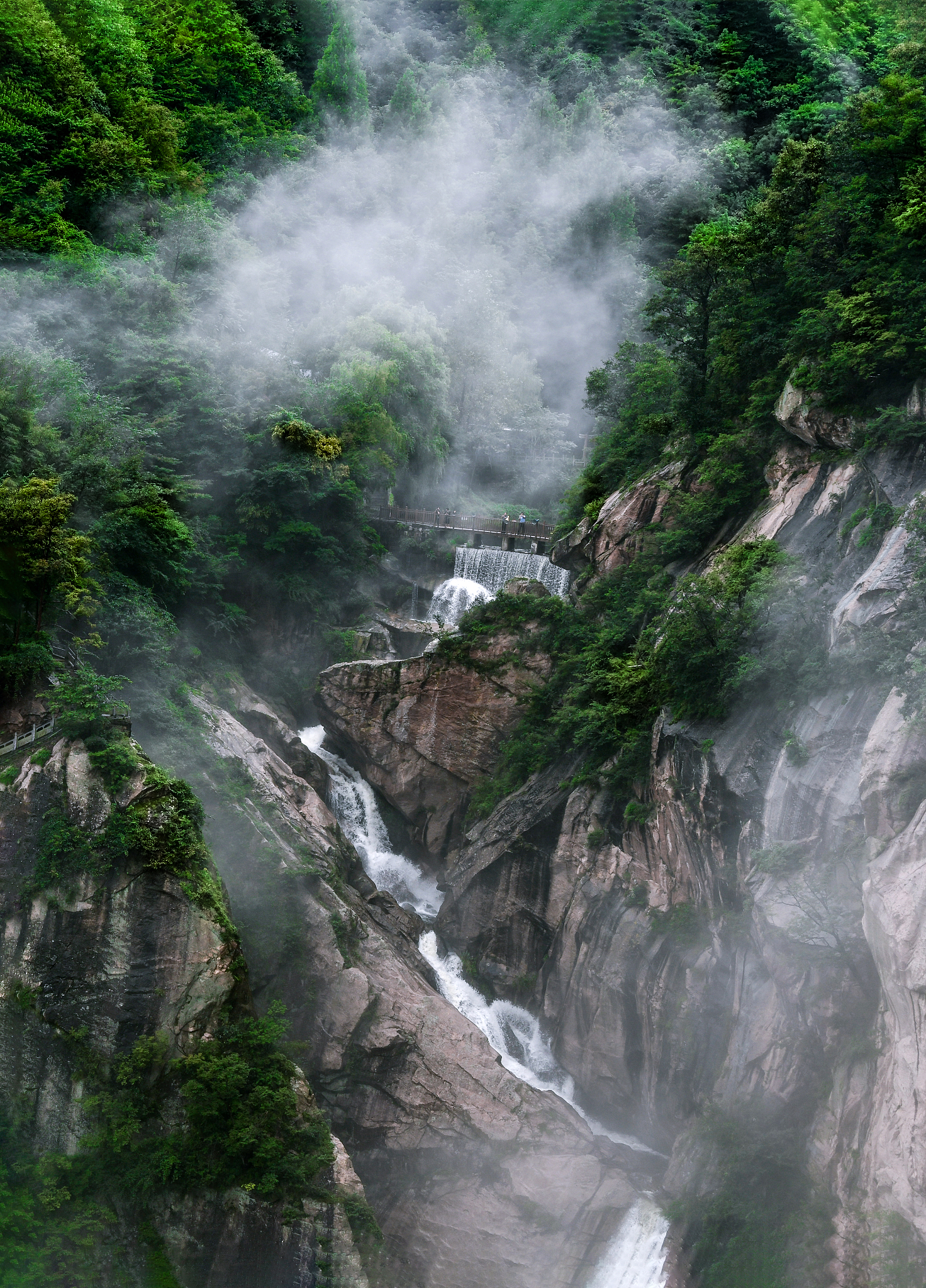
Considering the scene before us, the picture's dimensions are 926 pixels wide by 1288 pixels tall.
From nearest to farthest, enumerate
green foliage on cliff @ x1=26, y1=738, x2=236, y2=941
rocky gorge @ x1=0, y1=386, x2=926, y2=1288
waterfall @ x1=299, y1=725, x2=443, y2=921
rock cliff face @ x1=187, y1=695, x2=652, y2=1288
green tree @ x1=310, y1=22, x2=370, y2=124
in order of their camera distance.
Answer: rocky gorge @ x1=0, y1=386, x2=926, y2=1288 < green foliage on cliff @ x1=26, y1=738, x2=236, y2=941 < rock cliff face @ x1=187, y1=695, x2=652, y2=1288 < waterfall @ x1=299, y1=725, x2=443, y2=921 < green tree @ x1=310, y1=22, x2=370, y2=124

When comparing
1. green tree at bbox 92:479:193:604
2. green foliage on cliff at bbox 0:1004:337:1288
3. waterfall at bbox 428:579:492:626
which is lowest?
green foliage on cliff at bbox 0:1004:337:1288

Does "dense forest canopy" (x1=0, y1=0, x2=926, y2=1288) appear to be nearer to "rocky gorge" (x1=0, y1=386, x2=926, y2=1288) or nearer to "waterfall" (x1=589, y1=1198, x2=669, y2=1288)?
"rocky gorge" (x1=0, y1=386, x2=926, y2=1288)

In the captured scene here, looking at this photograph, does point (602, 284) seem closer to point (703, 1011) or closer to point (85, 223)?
point (85, 223)

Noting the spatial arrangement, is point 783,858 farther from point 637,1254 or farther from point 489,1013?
point 489,1013

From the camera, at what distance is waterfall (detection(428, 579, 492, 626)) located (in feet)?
116

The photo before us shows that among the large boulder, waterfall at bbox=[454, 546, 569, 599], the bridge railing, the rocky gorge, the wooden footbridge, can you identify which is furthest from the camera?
the bridge railing

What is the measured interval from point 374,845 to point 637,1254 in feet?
43.3

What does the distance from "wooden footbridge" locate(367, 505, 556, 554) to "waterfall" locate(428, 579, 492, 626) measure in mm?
3275

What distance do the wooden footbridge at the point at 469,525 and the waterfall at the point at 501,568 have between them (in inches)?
65.5

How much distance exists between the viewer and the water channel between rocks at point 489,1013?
17906mm

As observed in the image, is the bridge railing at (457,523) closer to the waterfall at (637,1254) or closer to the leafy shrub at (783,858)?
the leafy shrub at (783,858)

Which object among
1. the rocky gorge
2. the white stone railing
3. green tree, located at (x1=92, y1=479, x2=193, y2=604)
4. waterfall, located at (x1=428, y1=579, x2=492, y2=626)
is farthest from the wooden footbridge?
the white stone railing

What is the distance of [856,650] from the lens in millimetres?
15664

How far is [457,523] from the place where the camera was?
38.9 meters
